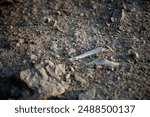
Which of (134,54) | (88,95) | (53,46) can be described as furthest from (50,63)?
(134,54)

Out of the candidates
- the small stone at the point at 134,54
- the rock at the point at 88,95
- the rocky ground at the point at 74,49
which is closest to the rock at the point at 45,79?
the rocky ground at the point at 74,49

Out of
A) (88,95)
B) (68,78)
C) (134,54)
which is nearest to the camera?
(88,95)

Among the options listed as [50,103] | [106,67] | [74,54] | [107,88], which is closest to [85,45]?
[74,54]

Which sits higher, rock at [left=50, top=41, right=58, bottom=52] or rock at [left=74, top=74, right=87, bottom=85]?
rock at [left=50, top=41, right=58, bottom=52]

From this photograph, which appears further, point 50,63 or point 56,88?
point 50,63

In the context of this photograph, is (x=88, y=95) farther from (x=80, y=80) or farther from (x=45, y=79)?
(x=45, y=79)

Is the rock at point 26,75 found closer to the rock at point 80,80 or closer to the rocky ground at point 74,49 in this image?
the rocky ground at point 74,49

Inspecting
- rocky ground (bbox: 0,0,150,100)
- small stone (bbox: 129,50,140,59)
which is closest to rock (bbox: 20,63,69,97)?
rocky ground (bbox: 0,0,150,100)

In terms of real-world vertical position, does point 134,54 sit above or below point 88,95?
above

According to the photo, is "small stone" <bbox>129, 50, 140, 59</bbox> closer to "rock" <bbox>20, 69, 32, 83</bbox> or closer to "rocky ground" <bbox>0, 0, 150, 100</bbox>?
"rocky ground" <bbox>0, 0, 150, 100</bbox>
